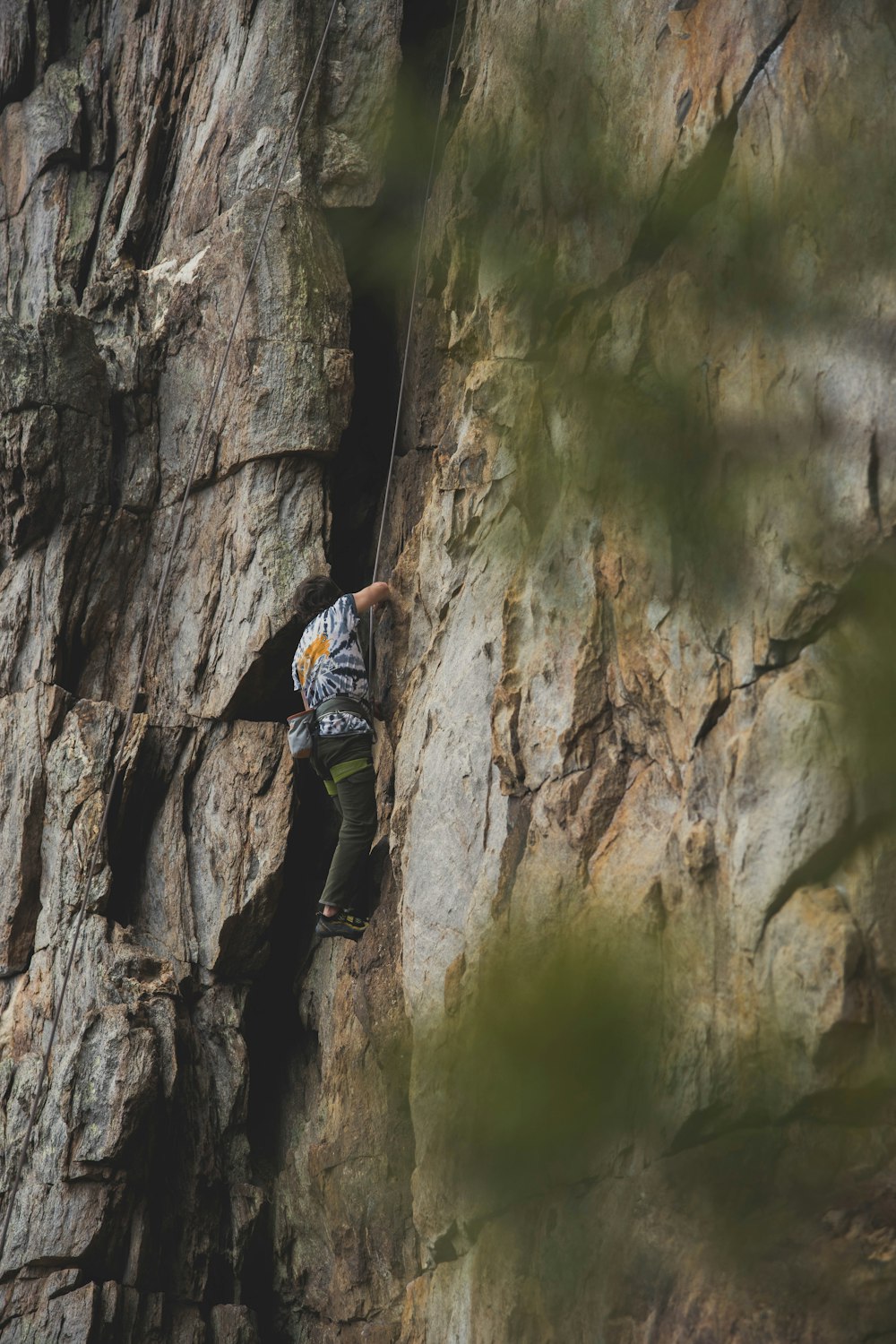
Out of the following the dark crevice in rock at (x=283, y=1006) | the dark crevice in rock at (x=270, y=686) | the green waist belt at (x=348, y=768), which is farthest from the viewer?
the dark crevice in rock at (x=270, y=686)

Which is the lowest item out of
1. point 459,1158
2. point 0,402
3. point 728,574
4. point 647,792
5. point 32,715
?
point 459,1158

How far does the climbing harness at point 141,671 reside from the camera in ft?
27.9

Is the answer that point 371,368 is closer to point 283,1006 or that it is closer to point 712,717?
point 283,1006

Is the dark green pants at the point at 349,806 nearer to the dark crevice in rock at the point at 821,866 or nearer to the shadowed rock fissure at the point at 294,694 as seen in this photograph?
the shadowed rock fissure at the point at 294,694

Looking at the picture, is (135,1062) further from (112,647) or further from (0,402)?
(0,402)

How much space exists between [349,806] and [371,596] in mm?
1438

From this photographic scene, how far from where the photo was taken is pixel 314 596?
906cm

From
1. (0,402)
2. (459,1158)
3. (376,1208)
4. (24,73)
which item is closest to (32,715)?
(0,402)

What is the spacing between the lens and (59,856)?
31.5 ft

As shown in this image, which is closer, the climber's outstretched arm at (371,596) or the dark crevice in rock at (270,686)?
the climber's outstretched arm at (371,596)

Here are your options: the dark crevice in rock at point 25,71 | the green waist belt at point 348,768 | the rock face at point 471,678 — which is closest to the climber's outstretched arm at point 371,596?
the rock face at point 471,678

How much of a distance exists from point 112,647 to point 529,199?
9017 mm

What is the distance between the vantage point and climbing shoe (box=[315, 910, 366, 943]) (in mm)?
8711

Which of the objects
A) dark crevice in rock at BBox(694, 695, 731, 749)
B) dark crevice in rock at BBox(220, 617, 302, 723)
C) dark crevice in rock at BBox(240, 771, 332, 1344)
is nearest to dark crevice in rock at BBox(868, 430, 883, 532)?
dark crevice in rock at BBox(694, 695, 731, 749)
